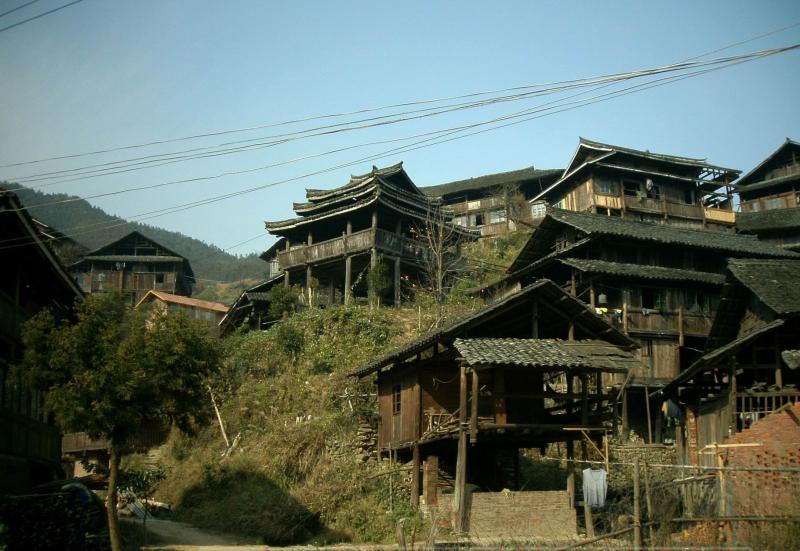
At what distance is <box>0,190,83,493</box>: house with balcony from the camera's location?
16516 mm

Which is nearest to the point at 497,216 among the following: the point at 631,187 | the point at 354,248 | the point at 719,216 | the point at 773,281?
the point at 631,187

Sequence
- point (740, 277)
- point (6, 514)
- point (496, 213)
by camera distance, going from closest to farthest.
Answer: point (6, 514), point (740, 277), point (496, 213)

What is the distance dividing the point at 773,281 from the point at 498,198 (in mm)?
34987

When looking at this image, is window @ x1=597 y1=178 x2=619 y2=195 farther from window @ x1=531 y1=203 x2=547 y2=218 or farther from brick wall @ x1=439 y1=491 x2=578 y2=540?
brick wall @ x1=439 y1=491 x2=578 y2=540

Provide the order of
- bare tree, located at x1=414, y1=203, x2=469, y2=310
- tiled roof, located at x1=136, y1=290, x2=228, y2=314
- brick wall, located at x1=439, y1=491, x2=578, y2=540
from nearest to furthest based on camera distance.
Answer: brick wall, located at x1=439, y1=491, x2=578, y2=540
bare tree, located at x1=414, y1=203, x2=469, y2=310
tiled roof, located at x1=136, y1=290, x2=228, y2=314

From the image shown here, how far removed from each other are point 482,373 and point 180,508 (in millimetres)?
11557

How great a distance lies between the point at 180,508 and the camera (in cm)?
2536

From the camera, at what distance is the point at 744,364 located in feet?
69.2

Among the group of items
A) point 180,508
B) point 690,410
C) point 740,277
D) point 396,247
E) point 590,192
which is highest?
point 590,192

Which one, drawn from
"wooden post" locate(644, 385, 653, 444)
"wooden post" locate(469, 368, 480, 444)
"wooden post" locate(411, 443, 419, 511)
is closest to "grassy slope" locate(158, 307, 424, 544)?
"wooden post" locate(411, 443, 419, 511)

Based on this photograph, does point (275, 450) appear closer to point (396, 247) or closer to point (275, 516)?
point (275, 516)

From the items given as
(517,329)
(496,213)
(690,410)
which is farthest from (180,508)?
(496,213)

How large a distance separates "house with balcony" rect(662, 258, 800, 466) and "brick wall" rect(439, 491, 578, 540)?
3.96 meters

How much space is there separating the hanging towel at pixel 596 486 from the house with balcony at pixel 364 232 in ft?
67.9
